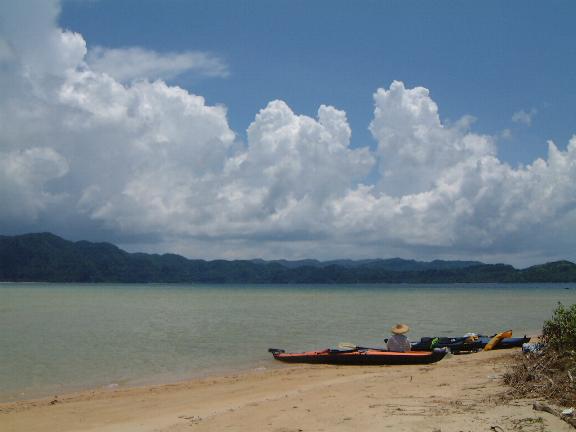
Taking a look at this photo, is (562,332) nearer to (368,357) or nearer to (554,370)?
(554,370)

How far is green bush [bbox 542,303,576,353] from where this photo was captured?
36.4 feet

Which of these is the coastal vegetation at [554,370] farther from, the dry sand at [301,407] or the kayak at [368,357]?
the kayak at [368,357]

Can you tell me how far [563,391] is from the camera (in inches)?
330

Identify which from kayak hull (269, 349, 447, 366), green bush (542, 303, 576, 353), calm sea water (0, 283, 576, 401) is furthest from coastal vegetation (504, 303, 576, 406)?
calm sea water (0, 283, 576, 401)

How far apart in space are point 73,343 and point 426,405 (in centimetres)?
2123

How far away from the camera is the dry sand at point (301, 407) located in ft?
26.3

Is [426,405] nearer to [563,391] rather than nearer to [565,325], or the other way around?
[563,391]

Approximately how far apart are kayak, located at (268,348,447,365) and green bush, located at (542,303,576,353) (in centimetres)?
579

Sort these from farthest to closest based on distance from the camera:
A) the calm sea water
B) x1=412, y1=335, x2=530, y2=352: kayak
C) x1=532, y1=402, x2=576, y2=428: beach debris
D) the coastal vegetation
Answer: x1=412, y1=335, x2=530, y2=352: kayak
the calm sea water
the coastal vegetation
x1=532, y1=402, x2=576, y2=428: beach debris

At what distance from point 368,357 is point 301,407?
9.13 m

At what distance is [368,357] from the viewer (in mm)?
18625

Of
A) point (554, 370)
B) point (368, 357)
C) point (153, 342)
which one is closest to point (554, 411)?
point (554, 370)

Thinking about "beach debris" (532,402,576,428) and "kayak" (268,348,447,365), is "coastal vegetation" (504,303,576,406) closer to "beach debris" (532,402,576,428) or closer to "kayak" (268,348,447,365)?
"beach debris" (532,402,576,428)

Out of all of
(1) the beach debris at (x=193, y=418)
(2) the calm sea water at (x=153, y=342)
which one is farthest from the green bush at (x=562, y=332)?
(2) the calm sea water at (x=153, y=342)
